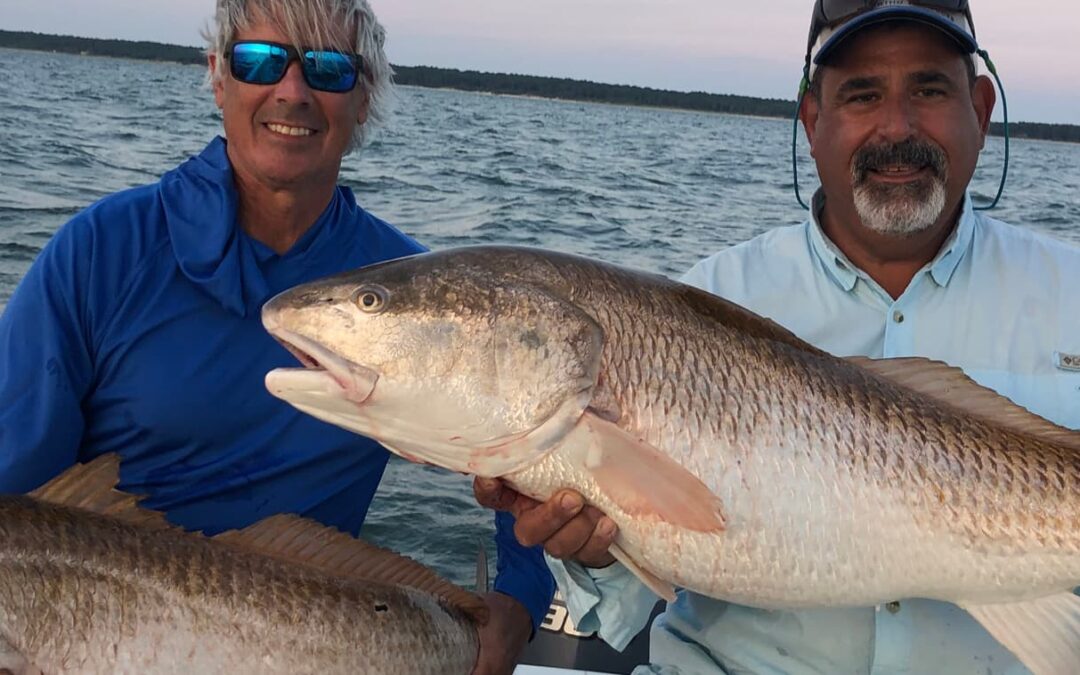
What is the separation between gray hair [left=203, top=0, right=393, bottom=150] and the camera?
337cm

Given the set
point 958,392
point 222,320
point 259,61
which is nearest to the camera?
point 958,392

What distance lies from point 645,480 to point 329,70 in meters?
1.95

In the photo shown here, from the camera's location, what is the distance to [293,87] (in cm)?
337

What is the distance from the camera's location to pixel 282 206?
11.3 feet

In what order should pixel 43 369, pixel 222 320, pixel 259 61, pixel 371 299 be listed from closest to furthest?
1. pixel 371 299
2. pixel 43 369
3. pixel 222 320
4. pixel 259 61

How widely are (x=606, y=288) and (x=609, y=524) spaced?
0.60 m

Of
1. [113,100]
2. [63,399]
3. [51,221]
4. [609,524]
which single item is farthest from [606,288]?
[113,100]

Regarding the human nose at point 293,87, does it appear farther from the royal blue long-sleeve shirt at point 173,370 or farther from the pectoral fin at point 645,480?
the pectoral fin at point 645,480

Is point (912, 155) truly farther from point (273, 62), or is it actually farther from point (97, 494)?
point (97, 494)

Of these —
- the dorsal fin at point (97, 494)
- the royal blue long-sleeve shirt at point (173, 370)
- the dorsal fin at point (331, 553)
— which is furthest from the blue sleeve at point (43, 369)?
the dorsal fin at point (331, 553)

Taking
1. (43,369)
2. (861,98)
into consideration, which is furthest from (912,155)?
(43,369)

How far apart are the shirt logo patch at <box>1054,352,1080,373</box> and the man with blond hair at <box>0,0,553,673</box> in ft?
5.87

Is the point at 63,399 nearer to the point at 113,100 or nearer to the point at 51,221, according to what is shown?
the point at 51,221

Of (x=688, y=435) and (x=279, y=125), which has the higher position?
(x=279, y=125)
